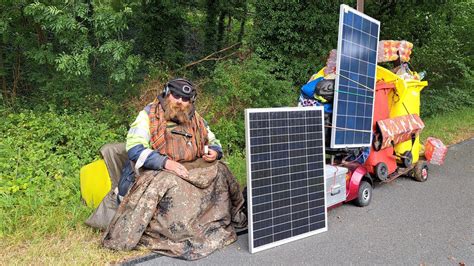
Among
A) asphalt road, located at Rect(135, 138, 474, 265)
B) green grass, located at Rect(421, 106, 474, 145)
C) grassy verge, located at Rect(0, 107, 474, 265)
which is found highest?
green grass, located at Rect(421, 106, 474, 145)

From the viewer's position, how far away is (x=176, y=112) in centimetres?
381

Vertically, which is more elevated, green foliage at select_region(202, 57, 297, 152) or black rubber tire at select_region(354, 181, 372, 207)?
green foliage at select_region(202, 57, 297, 152)

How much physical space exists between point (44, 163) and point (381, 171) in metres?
4.12

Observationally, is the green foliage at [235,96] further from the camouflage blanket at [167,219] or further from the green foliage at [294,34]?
the camouflage blanket at [167,219]

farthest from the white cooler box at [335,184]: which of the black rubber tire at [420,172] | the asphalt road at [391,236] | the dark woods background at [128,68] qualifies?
the dark woods background at [128,68]

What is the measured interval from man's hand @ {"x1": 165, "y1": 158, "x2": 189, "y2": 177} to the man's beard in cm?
42

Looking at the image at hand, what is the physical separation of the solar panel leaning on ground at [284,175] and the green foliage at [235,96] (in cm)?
275

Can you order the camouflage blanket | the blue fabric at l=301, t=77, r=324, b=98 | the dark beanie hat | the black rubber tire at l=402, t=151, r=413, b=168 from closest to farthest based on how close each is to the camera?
the camouflage blanket, the dark beanie hat, the blue fabric at l=301, t=77, r=324, b=98, the black rubber tire at l=402, t=151, r=413, b=168

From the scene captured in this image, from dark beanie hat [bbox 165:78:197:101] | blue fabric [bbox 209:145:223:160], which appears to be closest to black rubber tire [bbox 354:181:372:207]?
blue fabric [bbox 209:145:223:160]

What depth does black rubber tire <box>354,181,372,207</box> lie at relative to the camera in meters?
4.73

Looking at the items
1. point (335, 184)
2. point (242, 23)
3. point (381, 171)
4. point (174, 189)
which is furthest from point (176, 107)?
point (242, 23)

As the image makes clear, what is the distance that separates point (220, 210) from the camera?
3.82 meters

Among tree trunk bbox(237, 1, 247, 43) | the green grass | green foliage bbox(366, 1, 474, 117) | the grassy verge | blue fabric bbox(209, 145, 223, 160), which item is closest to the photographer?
the grassy verge

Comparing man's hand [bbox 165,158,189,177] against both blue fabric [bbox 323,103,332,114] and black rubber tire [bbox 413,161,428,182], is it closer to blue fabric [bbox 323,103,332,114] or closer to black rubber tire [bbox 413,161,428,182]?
blue fabric [bbox 323,103,332,114]
